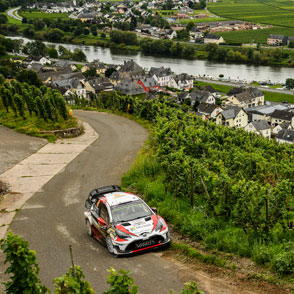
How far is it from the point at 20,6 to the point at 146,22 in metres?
63.9

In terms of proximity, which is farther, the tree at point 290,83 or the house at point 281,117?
the tree at point 290,83

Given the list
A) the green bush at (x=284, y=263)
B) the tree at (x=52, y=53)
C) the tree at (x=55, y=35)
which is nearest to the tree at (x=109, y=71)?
the tree at (x=52, y=53)

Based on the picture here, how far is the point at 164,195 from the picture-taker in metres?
13.1

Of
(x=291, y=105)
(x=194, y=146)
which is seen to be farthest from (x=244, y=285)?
(x=291, y=105)

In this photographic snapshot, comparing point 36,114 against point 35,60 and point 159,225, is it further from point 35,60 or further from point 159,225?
point 35,60

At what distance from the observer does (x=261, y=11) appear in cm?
16962

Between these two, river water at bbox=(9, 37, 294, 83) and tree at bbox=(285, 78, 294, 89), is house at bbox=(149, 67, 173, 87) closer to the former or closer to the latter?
river water at bbox=(9, 37, 294, 83)

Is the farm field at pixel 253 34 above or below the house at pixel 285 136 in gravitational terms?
above

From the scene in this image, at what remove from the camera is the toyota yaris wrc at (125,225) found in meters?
9.62

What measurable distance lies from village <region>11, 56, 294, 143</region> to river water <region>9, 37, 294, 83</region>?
8933 mm

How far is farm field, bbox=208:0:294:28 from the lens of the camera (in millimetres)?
151075

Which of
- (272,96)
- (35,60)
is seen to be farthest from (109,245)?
(35,60)

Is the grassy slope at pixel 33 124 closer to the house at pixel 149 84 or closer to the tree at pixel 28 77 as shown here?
the tree at pixel 28 77

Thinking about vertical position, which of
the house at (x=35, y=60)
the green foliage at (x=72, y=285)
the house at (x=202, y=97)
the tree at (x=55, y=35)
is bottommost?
the house at (x=202, y=97)
